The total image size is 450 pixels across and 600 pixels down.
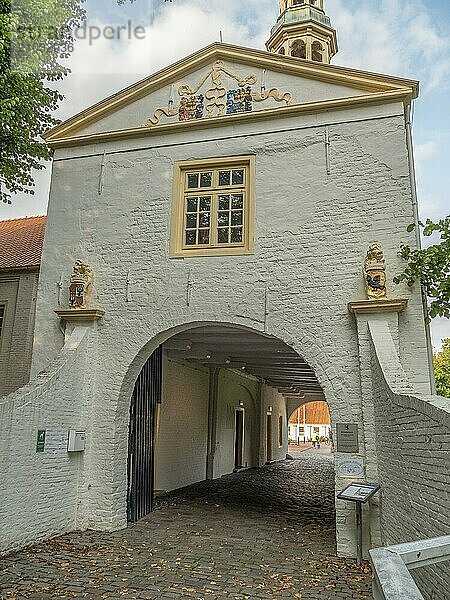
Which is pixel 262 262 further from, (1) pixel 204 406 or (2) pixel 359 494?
(1) pixel 204 406

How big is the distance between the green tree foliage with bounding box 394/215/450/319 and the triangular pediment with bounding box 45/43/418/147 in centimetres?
227

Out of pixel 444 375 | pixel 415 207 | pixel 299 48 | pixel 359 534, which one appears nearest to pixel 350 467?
pixel 359 534

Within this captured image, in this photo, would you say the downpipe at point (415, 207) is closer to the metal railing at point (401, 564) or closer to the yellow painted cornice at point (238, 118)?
the yellow painted cornice at point (238, 118)

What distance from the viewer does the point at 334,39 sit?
11.5 metres

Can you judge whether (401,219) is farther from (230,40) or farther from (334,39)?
(334,39)

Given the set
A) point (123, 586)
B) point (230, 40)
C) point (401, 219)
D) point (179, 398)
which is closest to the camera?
point (123, 586)

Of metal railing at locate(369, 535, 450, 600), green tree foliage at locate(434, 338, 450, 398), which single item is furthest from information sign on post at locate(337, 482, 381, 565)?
green tree foliage at locate(434, 338, 450, 398)

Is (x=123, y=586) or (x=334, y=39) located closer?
(x=123, y=586)

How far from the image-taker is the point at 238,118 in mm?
8594

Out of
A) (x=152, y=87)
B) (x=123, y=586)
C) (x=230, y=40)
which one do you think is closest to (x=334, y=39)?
(x=230, y=40)

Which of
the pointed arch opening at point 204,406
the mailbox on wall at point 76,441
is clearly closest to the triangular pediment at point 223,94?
the pointed arch opening at point 204,406

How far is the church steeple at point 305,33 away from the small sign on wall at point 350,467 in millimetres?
8386

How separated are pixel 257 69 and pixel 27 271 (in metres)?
6.57

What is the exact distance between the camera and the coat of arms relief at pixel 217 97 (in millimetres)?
8656
